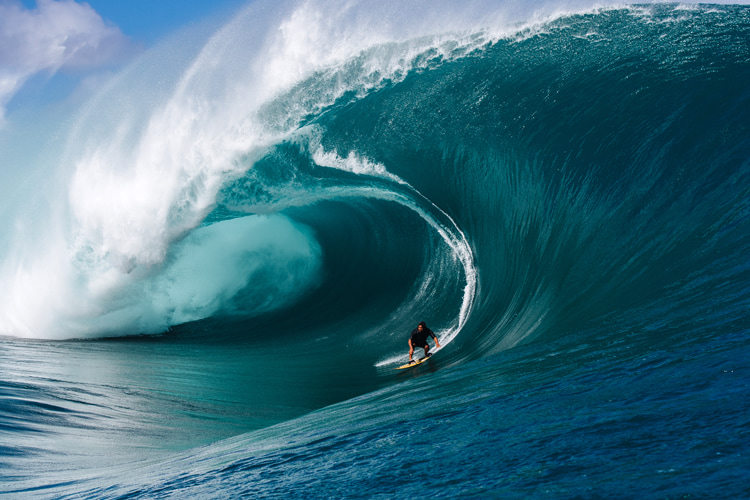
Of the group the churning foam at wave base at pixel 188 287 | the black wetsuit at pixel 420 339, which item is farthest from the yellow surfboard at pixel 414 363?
the churning foam at wave base at pixel 188 287

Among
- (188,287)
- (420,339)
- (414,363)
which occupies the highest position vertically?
(188,287)

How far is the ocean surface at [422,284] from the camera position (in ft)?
12.4

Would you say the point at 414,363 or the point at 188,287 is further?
the point at 188,287

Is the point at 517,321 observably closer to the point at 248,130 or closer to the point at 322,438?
the point at 322,438

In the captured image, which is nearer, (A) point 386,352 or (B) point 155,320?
(A) point 386,352

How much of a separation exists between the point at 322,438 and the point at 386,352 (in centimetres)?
456

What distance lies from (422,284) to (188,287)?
19.2ft

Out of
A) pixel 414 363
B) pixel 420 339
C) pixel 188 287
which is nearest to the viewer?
pixel 414 363

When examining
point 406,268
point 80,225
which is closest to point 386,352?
point 406,268

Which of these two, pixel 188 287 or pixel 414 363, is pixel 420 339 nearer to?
pixel 414 363

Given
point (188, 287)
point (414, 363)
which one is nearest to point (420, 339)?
point (414, 363)

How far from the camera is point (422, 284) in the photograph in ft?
35.3

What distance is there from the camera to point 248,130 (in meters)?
11.5

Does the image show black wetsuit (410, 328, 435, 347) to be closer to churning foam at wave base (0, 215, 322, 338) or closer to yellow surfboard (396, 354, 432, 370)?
yellow surfboard (396, 354, 432, 370)
